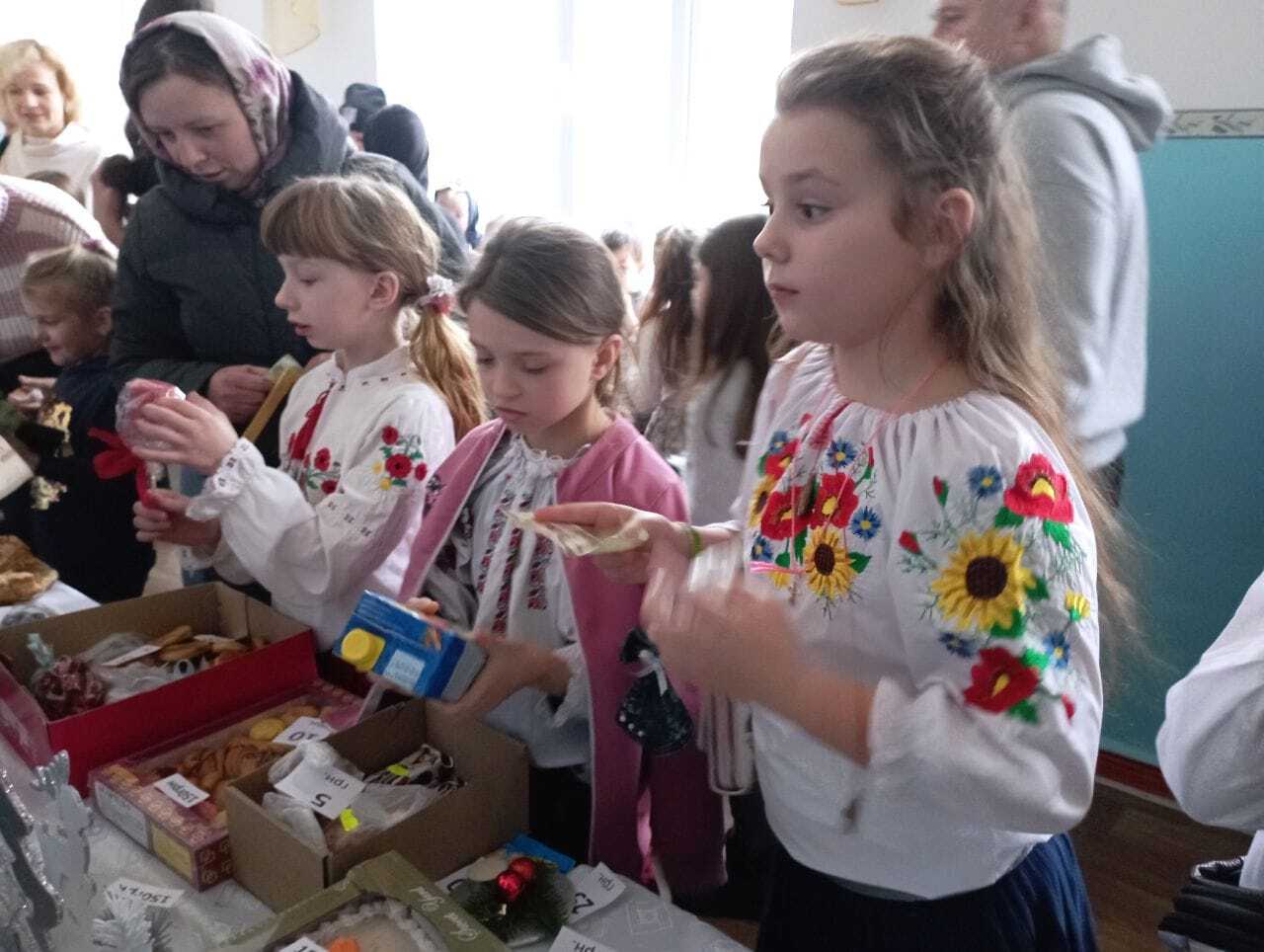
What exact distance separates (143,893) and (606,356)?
0.85 metres

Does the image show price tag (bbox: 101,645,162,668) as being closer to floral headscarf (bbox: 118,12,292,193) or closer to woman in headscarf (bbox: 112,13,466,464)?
woman in headscarf (bbox: 112,13,466,464)

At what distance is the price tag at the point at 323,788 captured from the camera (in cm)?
103

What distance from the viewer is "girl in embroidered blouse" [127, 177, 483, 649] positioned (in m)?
1.42

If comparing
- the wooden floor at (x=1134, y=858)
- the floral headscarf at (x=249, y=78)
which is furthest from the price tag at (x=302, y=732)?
the wooden floor at (x=1134, y=858)

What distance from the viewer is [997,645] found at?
750 millimetres

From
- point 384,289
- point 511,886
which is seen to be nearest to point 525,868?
point 511,886

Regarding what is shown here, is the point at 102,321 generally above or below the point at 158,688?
above

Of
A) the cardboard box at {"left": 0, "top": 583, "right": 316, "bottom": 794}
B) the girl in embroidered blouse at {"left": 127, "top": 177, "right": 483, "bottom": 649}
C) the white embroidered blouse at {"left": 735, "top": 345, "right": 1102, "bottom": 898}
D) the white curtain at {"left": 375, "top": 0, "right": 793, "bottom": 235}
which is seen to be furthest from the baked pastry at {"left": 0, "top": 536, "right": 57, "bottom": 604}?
the white curtain at {"left": 375, "top": 0, "right": 793, "bottom": 235}

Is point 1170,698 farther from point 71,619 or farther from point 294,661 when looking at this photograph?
point 71,619

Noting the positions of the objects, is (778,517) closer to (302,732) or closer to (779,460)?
(779,460)

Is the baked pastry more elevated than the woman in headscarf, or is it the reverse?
the woman in headscarf

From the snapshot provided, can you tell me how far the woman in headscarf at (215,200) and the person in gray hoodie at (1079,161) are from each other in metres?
1.08

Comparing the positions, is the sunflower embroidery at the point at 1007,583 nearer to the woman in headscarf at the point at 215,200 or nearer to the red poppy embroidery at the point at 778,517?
the red poppy embroidery at the point at 778,517

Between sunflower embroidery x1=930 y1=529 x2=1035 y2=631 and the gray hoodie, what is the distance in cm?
98
